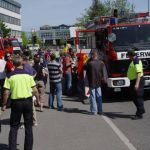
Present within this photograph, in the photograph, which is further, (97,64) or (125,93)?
(125,93)

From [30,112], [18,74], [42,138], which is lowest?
[42,138]

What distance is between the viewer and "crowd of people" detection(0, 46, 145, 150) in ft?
26.8

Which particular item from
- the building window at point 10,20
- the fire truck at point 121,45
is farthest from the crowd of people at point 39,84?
the building window at point 10,20

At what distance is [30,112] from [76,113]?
533 centimetres

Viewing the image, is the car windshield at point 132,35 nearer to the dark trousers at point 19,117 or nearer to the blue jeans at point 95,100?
the blue jeans at point 95,100

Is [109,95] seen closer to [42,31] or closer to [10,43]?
[10,43]

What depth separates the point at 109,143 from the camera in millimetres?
9086

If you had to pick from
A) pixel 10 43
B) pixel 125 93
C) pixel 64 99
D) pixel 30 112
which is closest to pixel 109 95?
pixel 125 93

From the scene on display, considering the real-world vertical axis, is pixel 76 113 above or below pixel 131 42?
below

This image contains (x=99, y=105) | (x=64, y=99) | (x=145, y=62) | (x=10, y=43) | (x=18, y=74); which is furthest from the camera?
(x=10, y=43)

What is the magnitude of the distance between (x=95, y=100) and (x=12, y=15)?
4510 inches

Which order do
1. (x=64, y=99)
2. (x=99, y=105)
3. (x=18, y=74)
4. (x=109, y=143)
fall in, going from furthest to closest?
(x=64, y=99)
(x=99, y=105)
(x=109, y=143)
(x=18, y=74)

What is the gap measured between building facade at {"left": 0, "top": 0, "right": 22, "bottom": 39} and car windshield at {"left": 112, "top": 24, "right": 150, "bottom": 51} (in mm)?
95791

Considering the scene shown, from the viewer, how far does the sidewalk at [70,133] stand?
29.6 feet
